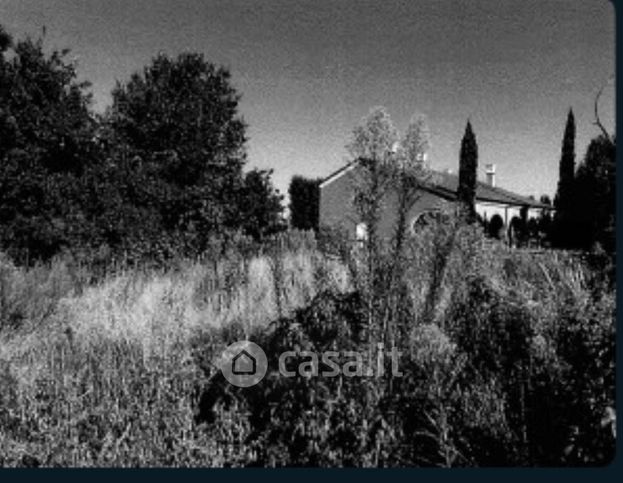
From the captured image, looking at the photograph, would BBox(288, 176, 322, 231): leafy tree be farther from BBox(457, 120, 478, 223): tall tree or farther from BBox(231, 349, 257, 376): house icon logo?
BBox(231, 349, 257, 376): house icon logo

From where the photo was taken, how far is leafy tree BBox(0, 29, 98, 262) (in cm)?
773

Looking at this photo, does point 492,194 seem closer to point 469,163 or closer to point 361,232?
point 469,163

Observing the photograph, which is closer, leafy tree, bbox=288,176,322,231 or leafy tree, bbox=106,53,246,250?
leafy tree, bbox=106,53,246,250

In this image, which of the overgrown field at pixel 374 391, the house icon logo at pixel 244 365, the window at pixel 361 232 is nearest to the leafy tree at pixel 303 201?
the overgrown field at pixel 374 391

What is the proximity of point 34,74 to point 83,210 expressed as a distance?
7.33 feet

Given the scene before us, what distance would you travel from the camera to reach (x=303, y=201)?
76.2 feet

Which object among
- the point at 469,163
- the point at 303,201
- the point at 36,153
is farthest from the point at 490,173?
the point at 36,153

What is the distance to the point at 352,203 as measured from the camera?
8.80 feet

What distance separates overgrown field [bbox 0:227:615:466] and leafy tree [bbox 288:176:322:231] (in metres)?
19.2

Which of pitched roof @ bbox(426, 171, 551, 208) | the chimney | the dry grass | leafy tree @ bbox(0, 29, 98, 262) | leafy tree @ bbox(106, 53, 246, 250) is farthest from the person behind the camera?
the chimney

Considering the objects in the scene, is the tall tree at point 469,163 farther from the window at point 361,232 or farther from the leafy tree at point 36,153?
the window at point 361,232

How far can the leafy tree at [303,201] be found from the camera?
74.2 ft

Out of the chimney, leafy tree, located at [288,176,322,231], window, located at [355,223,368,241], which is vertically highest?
the chimney

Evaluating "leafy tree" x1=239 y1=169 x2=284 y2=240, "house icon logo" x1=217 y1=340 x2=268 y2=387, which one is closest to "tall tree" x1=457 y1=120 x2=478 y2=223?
"leafy tree" x1=239 y1=169 x2=284 y2=240
